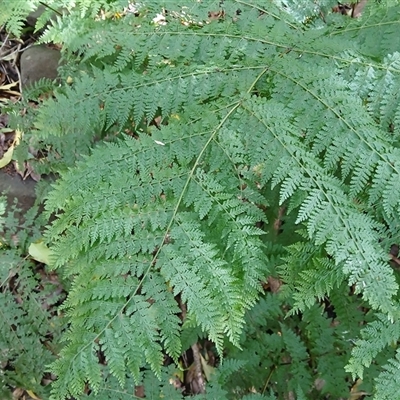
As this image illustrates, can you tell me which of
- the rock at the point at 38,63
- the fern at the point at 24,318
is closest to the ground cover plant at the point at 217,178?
the fern at the point at 24,318

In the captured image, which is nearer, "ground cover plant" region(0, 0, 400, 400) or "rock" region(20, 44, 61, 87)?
"ground cover plant" region(0, 0, 400, 400)

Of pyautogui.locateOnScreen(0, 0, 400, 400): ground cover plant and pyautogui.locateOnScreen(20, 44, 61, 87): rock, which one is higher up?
pyautogui.locateOnScreen(0, 0, 400, 400): ground cover plant

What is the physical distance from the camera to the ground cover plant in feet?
5.63

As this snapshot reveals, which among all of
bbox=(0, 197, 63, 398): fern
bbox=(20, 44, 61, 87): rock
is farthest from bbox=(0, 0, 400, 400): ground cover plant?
bbox=(20, 44, 61, 87): rock

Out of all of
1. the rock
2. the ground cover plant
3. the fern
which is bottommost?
the fern

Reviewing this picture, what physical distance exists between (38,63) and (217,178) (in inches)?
97.4

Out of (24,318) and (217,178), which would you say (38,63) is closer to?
(24,318)

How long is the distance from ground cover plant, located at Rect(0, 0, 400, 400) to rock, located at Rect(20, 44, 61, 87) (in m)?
1.43

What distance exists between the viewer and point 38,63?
381 centimetres

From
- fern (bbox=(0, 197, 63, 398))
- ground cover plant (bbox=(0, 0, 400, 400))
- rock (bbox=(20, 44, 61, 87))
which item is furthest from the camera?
rock (bbox=(20, 44, 61, 87))

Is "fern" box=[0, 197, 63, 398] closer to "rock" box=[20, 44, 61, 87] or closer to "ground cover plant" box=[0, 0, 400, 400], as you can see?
"ground cover plant" box=[0, 0, 400, 400]

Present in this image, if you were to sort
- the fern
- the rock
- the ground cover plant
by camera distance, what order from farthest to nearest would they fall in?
the rock < the fern < the ground cover plant

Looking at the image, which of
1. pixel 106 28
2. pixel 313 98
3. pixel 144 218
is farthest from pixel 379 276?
pixel 106 28

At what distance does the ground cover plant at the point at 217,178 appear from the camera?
1715 millimetres
